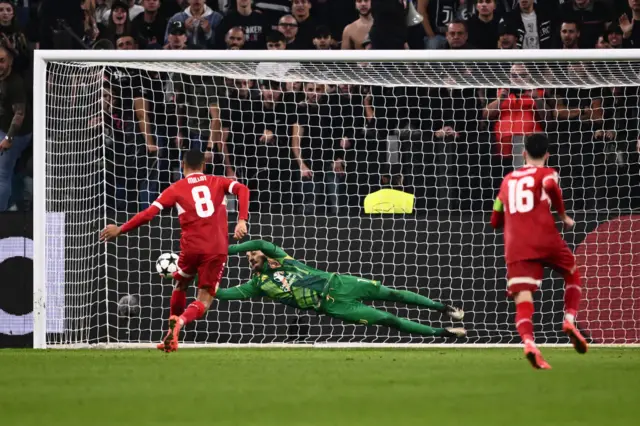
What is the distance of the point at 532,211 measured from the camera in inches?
339

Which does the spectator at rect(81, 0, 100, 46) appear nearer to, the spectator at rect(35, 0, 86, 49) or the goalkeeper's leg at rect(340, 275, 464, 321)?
the spectator at rect(35, 0, 86, 49)

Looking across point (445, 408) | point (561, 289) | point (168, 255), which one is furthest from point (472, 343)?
point (445, 408)

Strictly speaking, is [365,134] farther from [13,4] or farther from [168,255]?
[13,4]

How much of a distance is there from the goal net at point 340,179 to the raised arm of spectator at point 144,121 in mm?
33

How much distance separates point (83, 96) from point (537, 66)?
15.5ft

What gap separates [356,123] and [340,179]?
0.71 metres

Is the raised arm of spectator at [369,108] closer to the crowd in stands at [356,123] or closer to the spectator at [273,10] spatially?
the crowd in stands at [356,123]

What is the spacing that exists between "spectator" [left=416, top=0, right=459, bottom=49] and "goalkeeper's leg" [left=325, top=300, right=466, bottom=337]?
3.86m

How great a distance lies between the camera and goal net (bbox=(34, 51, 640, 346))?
41.8 ft

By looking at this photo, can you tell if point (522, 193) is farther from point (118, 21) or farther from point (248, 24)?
point (118, 21)

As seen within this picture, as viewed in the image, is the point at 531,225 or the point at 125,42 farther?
the point at 125,42

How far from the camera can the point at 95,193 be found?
12.9 m

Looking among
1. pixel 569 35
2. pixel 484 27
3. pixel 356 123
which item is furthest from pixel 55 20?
pixel 569 35

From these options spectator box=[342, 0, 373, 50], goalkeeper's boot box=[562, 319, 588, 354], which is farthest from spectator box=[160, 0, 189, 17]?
goalkeeper's boot box=[562, 319, 588, 354]
